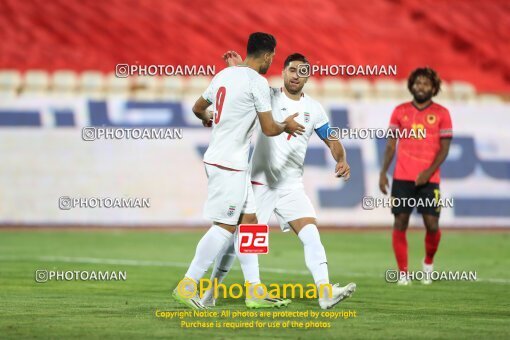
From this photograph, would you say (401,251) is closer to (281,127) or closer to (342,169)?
(342,169)

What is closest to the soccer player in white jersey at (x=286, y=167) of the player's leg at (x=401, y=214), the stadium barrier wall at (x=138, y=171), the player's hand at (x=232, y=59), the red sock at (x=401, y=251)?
the player's hand at (x=232, y=59)

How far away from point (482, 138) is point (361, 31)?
14452 millimetres

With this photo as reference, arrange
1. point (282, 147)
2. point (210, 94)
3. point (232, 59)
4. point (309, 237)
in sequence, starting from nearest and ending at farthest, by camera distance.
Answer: point (210, 94) < point (232, 59) < point (309, 237) < point (282, 147)

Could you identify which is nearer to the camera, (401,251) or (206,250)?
(206,250)

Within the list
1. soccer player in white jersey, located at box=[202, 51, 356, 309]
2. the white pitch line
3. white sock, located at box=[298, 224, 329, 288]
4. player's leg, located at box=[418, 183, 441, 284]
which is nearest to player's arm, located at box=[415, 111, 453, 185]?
player's leg, located at box=[418, 183, 441, 284]

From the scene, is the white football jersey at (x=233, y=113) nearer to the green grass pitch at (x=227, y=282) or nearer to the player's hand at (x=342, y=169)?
the player's hand at (x=342, y=169)

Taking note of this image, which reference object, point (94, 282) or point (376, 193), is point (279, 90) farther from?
point (376, 193)

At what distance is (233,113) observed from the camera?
930 cm

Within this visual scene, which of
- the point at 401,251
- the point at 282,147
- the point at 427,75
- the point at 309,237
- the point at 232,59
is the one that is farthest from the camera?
the point at 401,251

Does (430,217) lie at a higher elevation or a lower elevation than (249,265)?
higher

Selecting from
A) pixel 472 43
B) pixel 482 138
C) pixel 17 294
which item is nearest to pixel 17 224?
pixel 482 138

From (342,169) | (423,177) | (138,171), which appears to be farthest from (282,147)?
(138,171)

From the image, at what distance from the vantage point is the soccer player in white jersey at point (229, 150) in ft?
30.3

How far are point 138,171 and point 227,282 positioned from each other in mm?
8676
